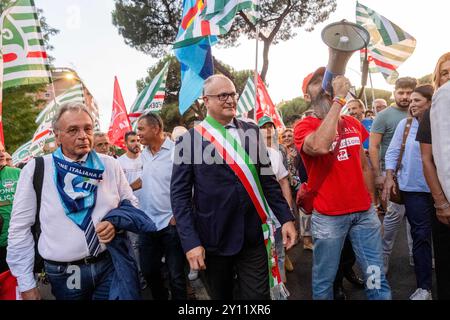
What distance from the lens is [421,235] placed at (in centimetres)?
314

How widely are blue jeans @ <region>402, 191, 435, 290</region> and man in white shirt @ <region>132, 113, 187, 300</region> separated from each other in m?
2.07

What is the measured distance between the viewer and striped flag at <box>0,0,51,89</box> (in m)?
5.27

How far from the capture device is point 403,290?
11.6 feet

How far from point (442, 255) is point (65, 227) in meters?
2.30

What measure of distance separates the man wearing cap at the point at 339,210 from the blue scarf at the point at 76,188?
142 centimetres

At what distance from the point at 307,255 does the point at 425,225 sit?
227 cm

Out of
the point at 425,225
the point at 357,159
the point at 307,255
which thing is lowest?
the point at 307,255

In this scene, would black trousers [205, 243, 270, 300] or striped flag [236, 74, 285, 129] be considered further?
striped flag [236, 74, 285, 129]

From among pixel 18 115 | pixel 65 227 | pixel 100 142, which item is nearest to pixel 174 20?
pixel 18 115

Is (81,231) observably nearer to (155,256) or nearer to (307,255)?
(155,256)

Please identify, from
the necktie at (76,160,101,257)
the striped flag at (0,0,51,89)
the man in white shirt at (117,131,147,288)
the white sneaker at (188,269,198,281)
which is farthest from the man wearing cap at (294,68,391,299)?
the striped flag at (0,0,51,89)

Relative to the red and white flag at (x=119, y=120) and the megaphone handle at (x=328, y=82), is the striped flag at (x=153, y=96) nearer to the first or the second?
the red and white flag at (x=119, y=120)

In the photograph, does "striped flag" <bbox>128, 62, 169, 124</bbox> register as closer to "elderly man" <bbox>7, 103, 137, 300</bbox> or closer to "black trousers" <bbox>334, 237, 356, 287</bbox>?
"black trousers" <bbox>334, 237, 356, 287</bbox>
